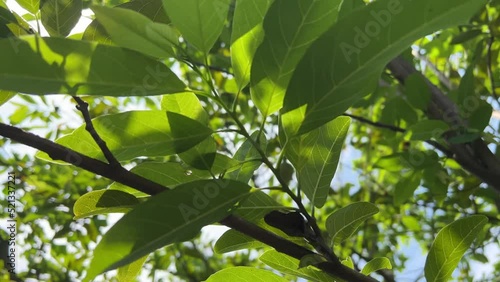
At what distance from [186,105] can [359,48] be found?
0.58 feet

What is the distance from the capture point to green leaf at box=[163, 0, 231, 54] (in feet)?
1.46

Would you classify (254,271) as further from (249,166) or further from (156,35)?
(156,35)

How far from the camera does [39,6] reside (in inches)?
21.4

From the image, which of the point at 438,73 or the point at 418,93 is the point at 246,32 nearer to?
the point at 418,93

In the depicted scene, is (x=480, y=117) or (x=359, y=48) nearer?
(x=359, y=48)

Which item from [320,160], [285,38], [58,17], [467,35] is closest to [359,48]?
[285,38]

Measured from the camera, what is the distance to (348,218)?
569 millimetres

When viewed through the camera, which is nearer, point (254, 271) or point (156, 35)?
point (156, 35)

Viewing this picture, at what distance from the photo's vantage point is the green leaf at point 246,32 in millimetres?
478

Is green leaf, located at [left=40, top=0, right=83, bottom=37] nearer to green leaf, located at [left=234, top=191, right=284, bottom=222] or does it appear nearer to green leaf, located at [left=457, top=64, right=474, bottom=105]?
green leaf, located at [left=234, top=191, right=284, bottom=222]

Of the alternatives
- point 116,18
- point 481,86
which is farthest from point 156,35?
point 481,86

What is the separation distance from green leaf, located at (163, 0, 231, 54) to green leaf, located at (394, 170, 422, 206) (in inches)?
33.8

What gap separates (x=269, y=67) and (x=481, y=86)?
1173mm

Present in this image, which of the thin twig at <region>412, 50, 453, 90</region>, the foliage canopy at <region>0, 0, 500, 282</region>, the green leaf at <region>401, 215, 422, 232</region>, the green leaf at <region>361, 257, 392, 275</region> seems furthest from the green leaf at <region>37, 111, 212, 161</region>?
the green leaf at <region>401, 215, 422, 232</region>
